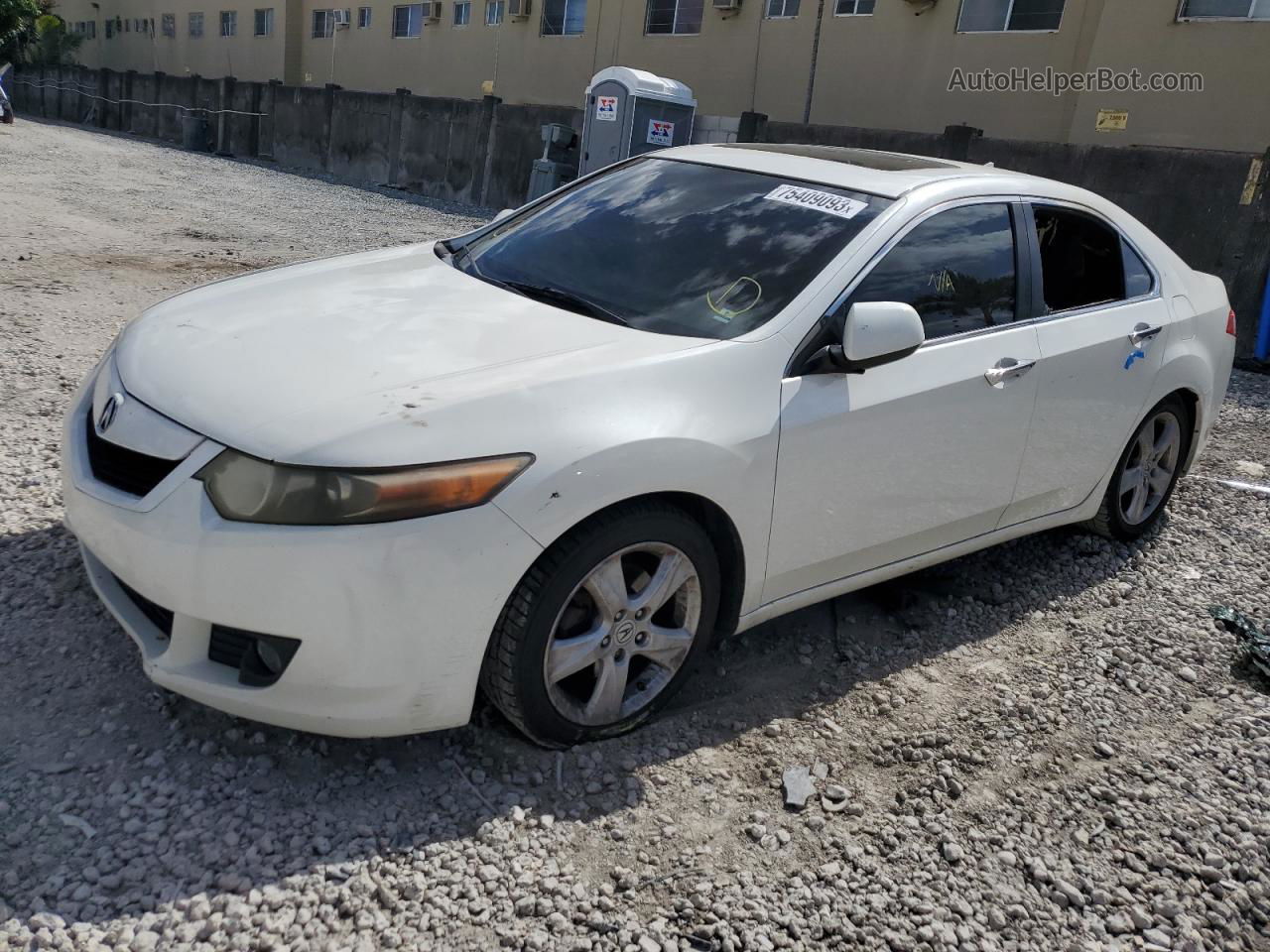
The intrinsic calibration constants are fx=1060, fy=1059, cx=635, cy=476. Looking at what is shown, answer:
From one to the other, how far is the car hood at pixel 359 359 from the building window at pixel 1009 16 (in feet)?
57.2

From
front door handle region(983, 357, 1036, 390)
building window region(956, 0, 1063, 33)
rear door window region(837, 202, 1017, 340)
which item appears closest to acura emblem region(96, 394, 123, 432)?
rear door window region(837, 202, 1017, 340)

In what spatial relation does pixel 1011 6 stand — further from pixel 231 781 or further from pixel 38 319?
pixel 231 781

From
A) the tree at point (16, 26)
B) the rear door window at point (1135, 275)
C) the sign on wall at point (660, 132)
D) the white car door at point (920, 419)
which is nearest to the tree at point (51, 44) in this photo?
the tree at point (16, 26)

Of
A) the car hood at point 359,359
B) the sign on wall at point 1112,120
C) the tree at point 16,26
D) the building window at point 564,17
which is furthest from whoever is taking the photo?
the tree at point 16,26

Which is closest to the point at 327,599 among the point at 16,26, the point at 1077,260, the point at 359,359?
the point at 359,359

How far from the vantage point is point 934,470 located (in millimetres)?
3566

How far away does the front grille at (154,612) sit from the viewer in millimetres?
2682

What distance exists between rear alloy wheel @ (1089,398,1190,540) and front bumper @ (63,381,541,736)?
10.3 feet

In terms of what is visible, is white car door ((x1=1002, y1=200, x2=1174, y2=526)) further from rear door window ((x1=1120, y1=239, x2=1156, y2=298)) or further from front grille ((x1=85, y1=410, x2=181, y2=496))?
front grille ((x1=85, y1=410, x2=181, y2=496))

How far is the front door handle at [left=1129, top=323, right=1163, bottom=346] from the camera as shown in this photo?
4.27 meters

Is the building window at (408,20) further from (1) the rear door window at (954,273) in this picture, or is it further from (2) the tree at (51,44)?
(1) the rear door window at (954,273)

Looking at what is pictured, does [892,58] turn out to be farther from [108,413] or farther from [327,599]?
[327,599]

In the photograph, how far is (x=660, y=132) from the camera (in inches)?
592

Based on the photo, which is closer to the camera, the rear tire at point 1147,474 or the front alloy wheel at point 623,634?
the front alloy wheel at point 623,634
